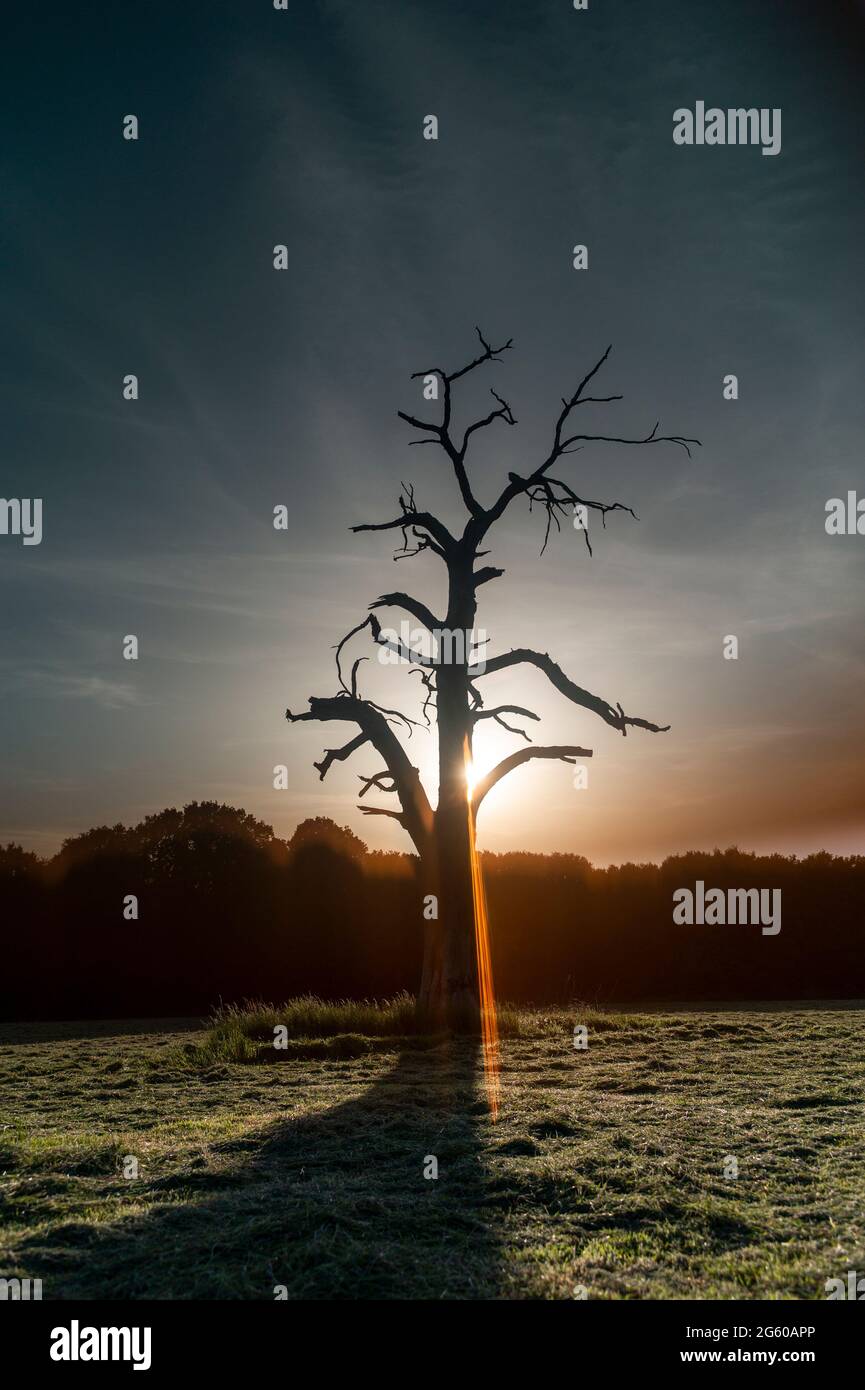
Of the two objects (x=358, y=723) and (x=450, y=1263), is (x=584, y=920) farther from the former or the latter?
(x=450, y=1263)

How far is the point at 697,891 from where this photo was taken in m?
23.9

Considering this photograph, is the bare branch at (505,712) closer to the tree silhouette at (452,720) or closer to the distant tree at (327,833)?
the tree silhouette at (452,720)

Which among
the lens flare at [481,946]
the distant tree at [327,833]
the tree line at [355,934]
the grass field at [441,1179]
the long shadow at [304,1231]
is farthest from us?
the distant tree at [327,833]

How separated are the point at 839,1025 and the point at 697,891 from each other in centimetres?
1036

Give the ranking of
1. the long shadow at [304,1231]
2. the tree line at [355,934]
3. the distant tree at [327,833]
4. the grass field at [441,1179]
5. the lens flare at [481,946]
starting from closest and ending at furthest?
1. the long shadow at [304,1231]
2. the grass field at [441,1179]
3. the lens flare at [481,946]
4. the tree line at [355,934]
5. the distant tree at [327,833]

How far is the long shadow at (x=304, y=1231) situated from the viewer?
157 inches

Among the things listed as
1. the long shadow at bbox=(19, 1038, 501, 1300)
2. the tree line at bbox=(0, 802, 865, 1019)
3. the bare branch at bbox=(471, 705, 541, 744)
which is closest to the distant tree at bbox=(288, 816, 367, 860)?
the tree line at bbox=(0, 802, 865, 1019)

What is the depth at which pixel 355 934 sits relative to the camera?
2366cm

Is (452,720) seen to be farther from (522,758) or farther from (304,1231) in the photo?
(304,1231)

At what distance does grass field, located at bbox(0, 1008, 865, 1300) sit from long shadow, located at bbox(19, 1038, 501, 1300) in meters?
0.02

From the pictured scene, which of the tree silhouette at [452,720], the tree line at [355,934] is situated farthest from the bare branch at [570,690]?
the tree line at [355,934]

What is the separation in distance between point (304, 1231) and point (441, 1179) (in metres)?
1.26

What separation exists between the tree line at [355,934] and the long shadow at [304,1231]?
16.2 m
